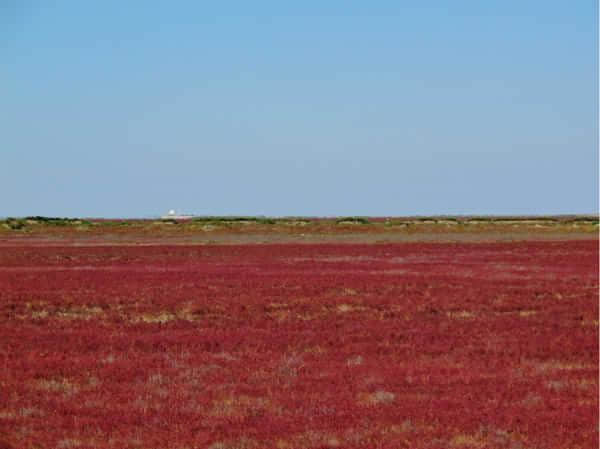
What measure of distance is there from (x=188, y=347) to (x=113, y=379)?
4.07 meters

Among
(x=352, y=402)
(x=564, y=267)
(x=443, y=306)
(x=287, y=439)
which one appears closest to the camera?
(x=287, y=439)

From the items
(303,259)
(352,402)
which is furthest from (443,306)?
(303,259)

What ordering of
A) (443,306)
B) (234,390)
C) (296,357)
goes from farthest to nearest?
(443,306) → (296,357) → (234,390)

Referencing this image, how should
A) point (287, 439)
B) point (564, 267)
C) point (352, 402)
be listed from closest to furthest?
point (287, 439), point (352, 402), point (564, 267)

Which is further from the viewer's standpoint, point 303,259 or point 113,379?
point 303,259

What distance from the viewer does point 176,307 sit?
29484 millimetres

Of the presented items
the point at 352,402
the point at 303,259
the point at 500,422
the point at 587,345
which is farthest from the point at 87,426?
the point at 303,259

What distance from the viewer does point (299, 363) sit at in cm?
1773

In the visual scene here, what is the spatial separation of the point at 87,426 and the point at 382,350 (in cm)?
860

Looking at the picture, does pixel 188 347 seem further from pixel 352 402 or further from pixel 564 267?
pixel 564 267

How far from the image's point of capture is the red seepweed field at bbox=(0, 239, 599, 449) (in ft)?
39.5

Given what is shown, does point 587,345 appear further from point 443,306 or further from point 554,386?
point 443,306

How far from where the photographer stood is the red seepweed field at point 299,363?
12039 millimetres

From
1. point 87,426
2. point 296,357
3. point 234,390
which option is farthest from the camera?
point 296,357
